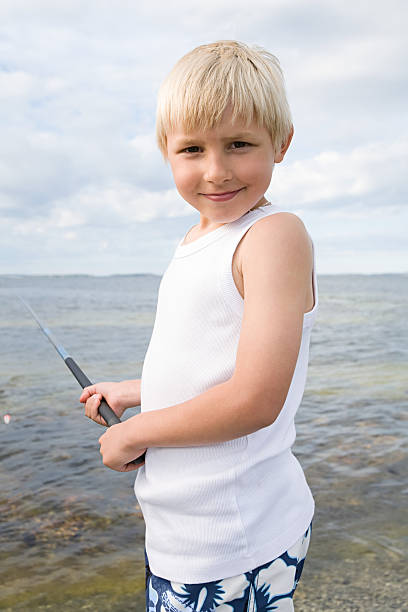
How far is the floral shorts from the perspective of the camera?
51.9 inches

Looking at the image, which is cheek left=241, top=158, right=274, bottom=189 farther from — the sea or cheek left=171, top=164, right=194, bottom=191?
the sea

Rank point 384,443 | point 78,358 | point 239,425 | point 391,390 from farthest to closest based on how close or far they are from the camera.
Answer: point 78,358, point 391,390, point 384,443, point 239,425

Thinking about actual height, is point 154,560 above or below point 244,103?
below

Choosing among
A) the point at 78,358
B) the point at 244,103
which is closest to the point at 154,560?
the point at 244,103

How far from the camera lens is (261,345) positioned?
3.75 ft

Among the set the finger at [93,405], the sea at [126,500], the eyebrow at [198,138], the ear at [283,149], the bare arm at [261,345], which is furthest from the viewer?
the sea at [126,500]

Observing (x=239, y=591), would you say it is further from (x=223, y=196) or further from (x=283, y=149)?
(x=283, y=149)

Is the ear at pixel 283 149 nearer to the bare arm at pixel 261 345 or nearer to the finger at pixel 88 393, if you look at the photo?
the bare arm at pixel 261 345

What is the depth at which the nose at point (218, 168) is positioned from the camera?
4.16 ft

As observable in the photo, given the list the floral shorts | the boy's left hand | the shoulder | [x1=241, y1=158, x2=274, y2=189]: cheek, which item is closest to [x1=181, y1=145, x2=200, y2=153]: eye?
[x1=241, y1=158, x2=274, y2=189]: cheek

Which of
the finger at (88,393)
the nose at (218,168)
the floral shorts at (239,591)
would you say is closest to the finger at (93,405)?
the finger at (88,393)

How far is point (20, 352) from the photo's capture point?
11.1 m

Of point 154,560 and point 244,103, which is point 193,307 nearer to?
point 244,103

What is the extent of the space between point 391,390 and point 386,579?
4510mm
